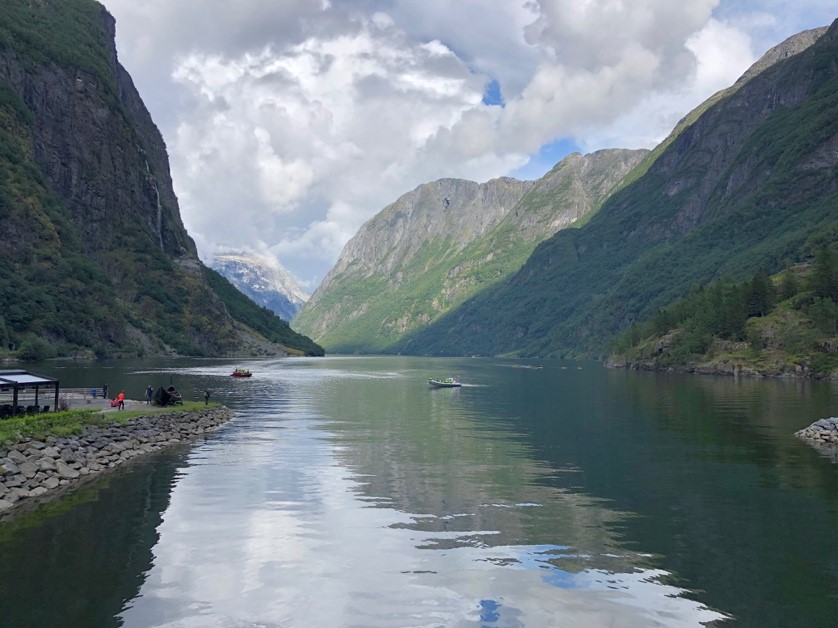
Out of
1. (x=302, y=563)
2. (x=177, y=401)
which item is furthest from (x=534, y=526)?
(x=177, y=401)

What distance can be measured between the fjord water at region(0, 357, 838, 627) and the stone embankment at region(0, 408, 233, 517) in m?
1.79

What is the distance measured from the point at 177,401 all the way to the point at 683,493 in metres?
59.8

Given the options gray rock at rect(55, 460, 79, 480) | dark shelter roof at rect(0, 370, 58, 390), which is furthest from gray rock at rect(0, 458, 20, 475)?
dark shelter roof at rect(0, 370, 58, 390)

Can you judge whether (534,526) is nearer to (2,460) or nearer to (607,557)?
(607,557)

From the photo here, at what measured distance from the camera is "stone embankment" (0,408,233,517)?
125ft

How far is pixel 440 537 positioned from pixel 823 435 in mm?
46674

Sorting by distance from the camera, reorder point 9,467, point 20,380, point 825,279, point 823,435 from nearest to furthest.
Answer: point 9,467 → point 20,380 → point 823,435 → point 825,279

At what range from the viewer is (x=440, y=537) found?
31328 mm

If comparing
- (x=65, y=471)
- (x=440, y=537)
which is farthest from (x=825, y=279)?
(x=65, y=471)

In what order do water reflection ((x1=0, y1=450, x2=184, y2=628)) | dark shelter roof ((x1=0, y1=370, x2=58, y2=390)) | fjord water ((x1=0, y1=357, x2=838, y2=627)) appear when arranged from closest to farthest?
water reflection ((x1=0, y1=450, x2=184, y2=628)), fjord water ((x1=0, y1=357, x2=838, y2=627)), dark shelter roof ((x1=0, y1=370, x2=58, y2=390))

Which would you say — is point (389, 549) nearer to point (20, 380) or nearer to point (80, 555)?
point (80, 555)

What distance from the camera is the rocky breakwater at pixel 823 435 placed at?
189ft

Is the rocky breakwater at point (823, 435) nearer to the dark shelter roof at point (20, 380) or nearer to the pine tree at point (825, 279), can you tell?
the dark shelter roof at point (20, 380)

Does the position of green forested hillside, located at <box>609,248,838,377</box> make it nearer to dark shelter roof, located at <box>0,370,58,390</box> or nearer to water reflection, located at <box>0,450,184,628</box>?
dark shelter roof, located at <box>0,370,58,390</box>
